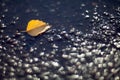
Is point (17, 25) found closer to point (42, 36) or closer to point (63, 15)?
point (42, 36)

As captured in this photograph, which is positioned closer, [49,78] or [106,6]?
[49,78]

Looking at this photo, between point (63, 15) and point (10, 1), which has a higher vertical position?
point (10, 1)

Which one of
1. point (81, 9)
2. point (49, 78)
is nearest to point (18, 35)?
point (49, 78)

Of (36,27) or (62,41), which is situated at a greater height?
(36,27)

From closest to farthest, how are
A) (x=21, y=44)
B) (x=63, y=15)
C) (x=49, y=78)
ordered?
(x=49, y=78)
(x=21, y=44)
(x=63, y=15)

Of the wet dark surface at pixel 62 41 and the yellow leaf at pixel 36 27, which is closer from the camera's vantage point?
the wet dark surface at pixel 62 41
